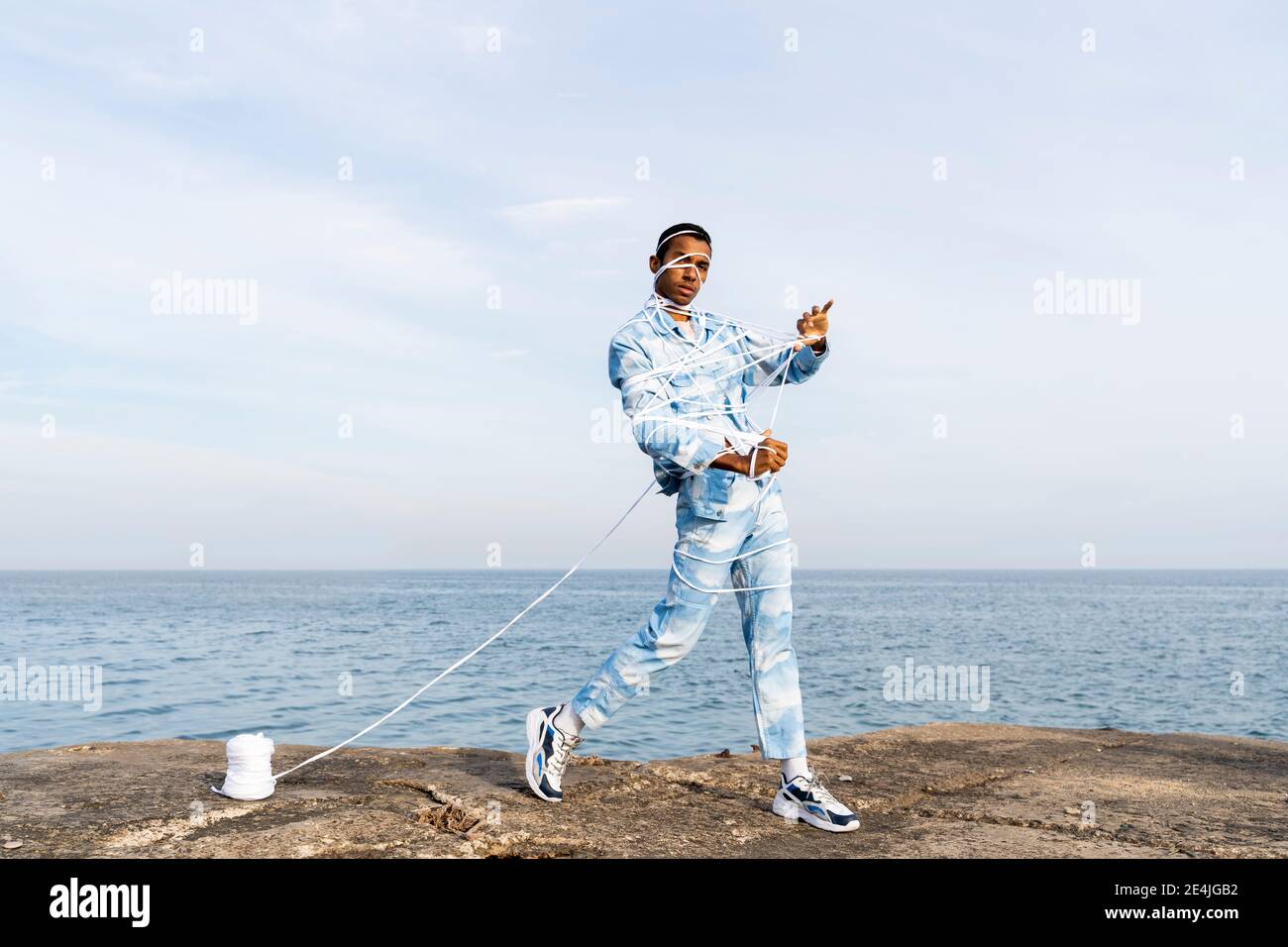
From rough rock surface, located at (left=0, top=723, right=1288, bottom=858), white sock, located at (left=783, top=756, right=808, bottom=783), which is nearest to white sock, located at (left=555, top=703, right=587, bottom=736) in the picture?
rough rock surface, located at (left=0, top=723, right=1288, bottom=858)

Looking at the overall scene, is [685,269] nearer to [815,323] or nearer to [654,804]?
[815,323]

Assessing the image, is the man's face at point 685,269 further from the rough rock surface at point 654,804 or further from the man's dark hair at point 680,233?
the rough rock surface at point 654,804

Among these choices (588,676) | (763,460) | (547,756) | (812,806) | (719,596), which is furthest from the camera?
(588,676)

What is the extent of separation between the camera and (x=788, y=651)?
4.09m

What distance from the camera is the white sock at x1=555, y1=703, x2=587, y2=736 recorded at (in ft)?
13.5

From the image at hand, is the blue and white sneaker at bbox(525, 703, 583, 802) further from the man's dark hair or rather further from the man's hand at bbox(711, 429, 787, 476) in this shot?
the man's dark hair

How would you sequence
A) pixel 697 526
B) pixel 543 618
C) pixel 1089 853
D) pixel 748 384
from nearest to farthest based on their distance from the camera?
pixel 1089 853, pixel 697 526, pixel 748 384, pixel 543 618

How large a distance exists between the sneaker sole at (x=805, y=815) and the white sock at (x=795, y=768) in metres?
0.10

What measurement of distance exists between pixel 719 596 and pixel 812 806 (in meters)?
0.92

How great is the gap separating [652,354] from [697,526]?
2.49 ft

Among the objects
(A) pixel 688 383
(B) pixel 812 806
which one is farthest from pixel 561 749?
(A) pixel 688 383

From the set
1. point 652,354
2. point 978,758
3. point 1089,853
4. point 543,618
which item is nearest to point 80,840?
point 652,354

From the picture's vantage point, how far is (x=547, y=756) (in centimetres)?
408
